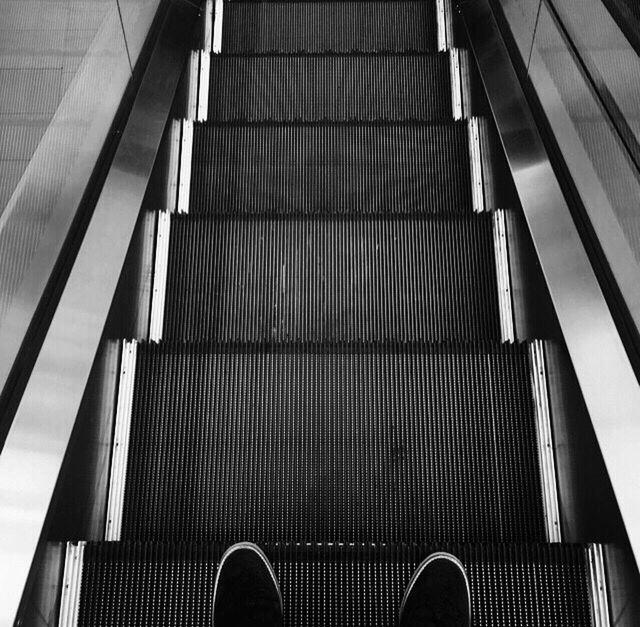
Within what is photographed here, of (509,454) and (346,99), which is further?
(346,99)

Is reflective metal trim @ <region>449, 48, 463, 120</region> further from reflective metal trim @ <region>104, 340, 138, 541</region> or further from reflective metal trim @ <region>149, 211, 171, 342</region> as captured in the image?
reflective metal trim @ <region>104, 340, 138, 541</region>

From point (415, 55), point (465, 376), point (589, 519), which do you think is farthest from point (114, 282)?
point (415, 55)

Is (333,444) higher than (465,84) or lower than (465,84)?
lower

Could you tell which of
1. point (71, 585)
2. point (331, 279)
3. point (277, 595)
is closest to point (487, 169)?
point (331, 279)

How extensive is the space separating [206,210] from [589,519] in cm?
282

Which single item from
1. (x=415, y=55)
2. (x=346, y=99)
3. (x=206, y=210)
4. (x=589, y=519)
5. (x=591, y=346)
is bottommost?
(x=589, y=519)

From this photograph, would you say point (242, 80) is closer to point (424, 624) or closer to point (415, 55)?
point (415, 55)

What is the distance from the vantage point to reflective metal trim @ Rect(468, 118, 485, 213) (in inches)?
175

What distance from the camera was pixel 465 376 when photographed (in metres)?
3.28

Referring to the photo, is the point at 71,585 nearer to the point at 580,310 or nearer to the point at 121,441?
the point at 121,441

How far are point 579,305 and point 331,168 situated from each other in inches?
87.5

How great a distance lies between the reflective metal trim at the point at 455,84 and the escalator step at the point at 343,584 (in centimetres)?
332

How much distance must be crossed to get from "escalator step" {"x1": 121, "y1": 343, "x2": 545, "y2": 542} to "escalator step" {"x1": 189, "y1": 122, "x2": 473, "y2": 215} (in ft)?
4.81

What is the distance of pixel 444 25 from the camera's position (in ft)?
19.1
